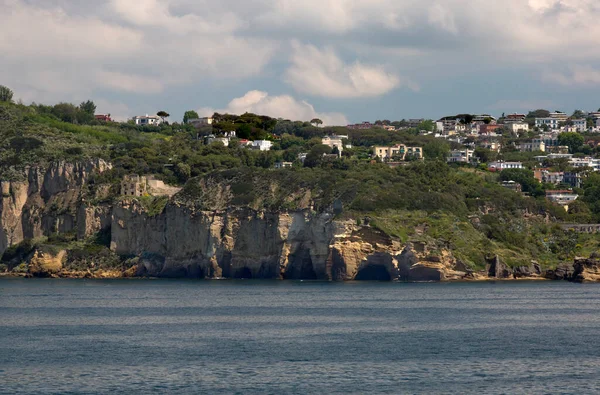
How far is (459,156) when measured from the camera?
150 m

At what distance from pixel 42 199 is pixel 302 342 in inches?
2767

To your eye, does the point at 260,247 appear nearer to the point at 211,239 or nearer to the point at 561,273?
the point at 211,239

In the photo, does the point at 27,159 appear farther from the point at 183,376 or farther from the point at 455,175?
the point at 183,376

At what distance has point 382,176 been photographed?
109 metres

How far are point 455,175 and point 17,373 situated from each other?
82.8 metres

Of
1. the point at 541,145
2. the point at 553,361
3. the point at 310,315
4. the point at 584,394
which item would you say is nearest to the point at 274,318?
the point at 310,315

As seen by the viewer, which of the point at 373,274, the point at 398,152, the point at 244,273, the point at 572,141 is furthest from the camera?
the point at 572,141

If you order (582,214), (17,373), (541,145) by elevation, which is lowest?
(17,373)

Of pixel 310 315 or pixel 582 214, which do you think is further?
pixel 582 214

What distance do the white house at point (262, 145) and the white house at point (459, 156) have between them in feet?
76.2

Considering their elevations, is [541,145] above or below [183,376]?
above

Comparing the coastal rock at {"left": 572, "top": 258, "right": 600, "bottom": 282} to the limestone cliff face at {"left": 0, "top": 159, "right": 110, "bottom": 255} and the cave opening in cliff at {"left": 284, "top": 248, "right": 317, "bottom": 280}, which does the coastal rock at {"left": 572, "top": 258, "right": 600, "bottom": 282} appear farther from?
the limestone cliff face at {"left": 0, "top": 159, "right": 110, "bottom": 255}

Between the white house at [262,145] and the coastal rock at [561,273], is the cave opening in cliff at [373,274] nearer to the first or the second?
the coastal rock at [561,273]

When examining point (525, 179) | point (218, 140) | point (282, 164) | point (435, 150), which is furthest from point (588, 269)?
point (435, 150)
